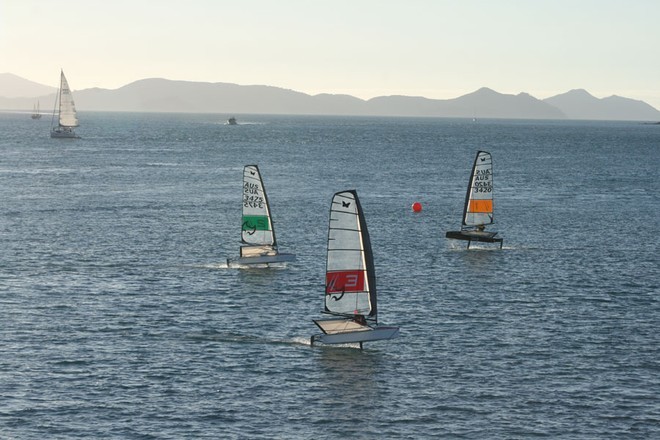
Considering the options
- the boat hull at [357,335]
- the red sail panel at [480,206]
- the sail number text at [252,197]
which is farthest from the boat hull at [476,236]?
the boat hull at [357,335]

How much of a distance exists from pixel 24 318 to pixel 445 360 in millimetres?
26555

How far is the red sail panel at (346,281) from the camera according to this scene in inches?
2227

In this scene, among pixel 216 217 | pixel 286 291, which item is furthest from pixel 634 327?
pixel 216 217

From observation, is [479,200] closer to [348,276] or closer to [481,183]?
[481,183]

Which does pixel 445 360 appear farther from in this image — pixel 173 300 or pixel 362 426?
pixel 173 300

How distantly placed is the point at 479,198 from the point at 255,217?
23.0m

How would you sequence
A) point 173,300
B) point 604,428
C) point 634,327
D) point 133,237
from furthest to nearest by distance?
point 133,237 < point 173,300 < point 634,327 < point 604,428

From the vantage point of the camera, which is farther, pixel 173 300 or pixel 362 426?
pixel 173 300

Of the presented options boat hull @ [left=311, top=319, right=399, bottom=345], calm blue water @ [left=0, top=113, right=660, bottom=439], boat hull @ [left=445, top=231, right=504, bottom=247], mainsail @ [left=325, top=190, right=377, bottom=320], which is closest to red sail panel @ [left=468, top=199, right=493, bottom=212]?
boat hull @ [left=445, top=231, right=504, bottom=247]

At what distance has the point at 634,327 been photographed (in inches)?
2451

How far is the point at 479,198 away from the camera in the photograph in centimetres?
9325

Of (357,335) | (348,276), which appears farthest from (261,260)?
(357,335)

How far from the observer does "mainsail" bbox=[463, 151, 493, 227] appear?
93062mm

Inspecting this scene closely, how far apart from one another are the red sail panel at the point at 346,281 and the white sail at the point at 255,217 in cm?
2570
